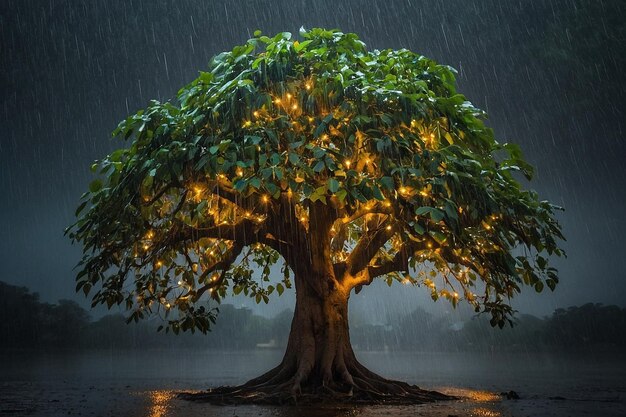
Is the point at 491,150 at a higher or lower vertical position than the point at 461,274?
higher

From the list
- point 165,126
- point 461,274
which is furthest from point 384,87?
point 461,274

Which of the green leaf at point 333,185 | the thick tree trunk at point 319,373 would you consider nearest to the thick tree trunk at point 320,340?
the thick tree trunk at point 319,373

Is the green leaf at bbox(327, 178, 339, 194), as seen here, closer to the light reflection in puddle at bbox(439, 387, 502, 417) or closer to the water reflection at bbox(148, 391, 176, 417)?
the light reflection in puddle at bbox(439, 387, 502, 417)

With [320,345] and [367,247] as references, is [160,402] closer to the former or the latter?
[320,345]

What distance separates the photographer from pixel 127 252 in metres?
13.4

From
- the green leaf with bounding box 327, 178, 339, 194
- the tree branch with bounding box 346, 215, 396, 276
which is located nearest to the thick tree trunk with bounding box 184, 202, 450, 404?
the tree branch with bounding box 346, 215, 396, 276

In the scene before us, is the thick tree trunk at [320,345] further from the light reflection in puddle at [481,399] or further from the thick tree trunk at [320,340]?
the light reflection in puddle at [481,399]

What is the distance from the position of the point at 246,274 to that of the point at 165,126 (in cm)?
789

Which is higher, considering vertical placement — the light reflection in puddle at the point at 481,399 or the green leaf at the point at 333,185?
the green leaf at the point at 333,185

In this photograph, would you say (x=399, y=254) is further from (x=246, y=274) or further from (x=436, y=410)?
(x=246, y=274)

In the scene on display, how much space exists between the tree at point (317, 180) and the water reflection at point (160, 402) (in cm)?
166

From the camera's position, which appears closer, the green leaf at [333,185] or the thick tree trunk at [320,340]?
the green leaf at [333,185]

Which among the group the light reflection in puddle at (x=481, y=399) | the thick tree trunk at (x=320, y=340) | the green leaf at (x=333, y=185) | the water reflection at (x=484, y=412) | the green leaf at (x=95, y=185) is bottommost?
the light reflection in puddle at (x=481, y=399)

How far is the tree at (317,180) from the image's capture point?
31.2 feet
